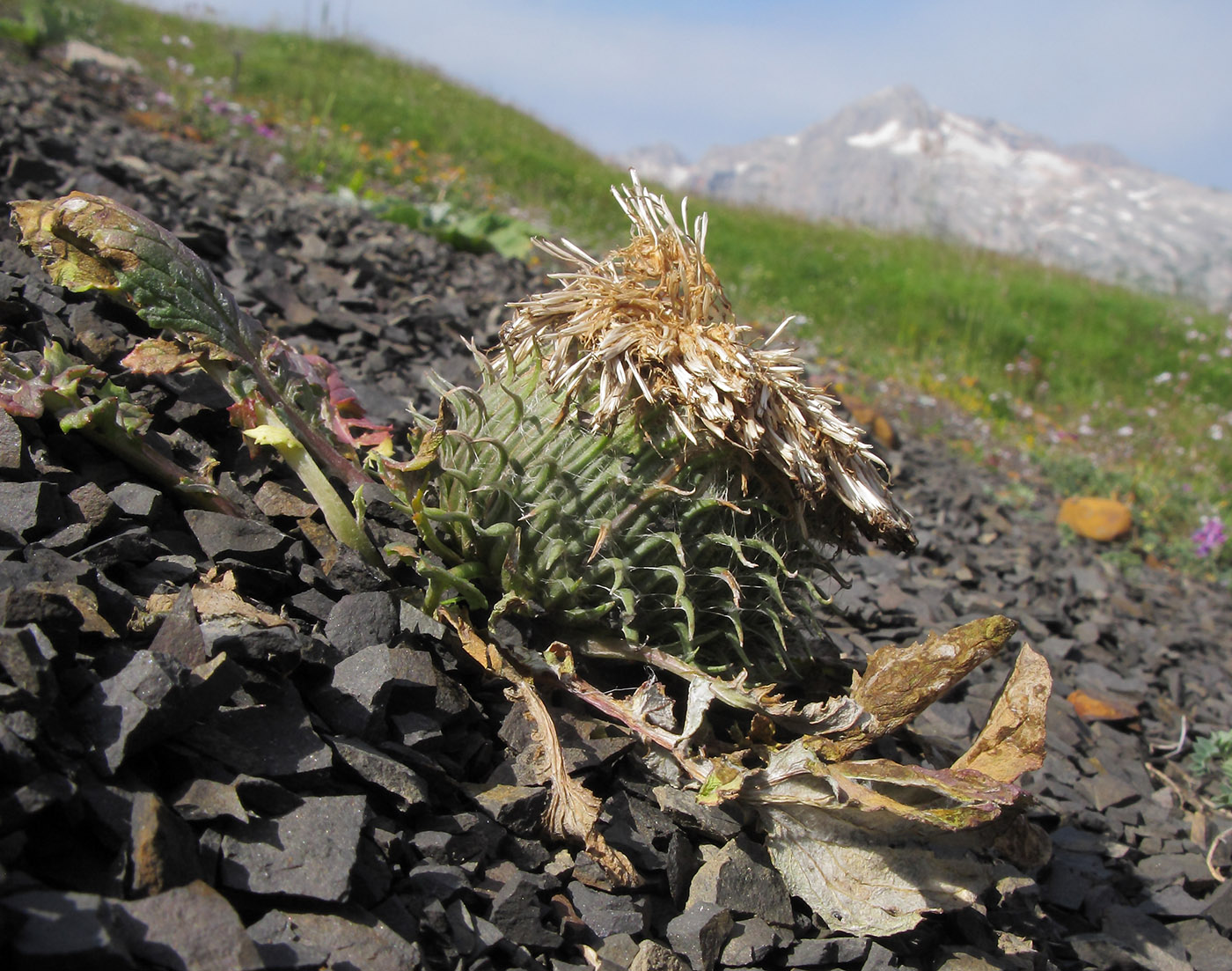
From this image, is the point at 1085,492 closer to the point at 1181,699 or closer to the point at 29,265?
the point at 1181,699

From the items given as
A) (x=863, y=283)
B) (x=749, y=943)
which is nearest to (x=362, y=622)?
(x=749, y=943)

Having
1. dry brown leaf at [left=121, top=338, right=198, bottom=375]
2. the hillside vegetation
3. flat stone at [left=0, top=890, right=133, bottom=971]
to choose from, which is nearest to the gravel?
flat stone at [left=0, top=890, right=133, bottom=971]

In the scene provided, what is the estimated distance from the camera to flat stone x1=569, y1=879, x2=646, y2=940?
6.82 feet

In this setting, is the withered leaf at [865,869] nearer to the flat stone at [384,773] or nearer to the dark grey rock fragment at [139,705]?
A: the flat stone at [384,773]

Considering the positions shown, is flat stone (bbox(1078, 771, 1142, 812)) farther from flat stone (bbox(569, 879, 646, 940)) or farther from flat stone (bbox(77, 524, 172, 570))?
flat stone (bbox(77, 524, 172, 570))

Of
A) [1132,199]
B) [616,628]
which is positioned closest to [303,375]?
[616,628]

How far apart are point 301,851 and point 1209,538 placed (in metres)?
8.19

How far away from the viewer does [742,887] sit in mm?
2227

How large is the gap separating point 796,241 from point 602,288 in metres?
16.2

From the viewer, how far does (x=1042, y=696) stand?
7.30ft

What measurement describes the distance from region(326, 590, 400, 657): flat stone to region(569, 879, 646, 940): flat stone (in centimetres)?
87

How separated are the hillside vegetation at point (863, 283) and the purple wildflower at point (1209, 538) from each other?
0.03 meters

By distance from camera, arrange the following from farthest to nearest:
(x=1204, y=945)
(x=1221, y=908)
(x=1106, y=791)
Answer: (x=1106, y=791) < (x=1221, y=908) < (x=1204, y=945)

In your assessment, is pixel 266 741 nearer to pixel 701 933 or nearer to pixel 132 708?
pixel 132 708
